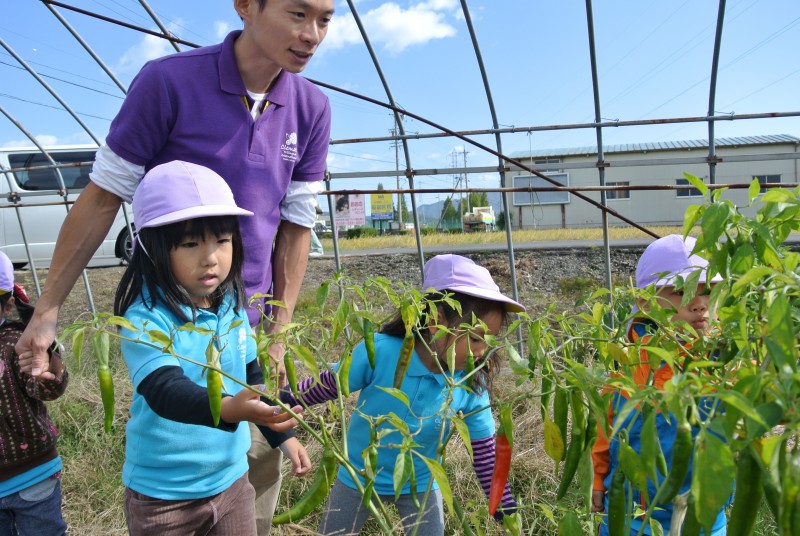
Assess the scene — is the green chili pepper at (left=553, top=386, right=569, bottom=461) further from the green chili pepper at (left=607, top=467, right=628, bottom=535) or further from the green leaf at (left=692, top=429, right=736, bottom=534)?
the green leaf at (left=692, top=429, right=736, bottom=534)

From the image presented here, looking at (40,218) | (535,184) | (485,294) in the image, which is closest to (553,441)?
(485,294)

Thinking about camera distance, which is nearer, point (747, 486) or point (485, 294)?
point (747, 486)

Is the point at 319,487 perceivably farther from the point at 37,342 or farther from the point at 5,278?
the point at 5,278

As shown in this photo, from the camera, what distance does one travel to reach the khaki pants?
6.27 feet

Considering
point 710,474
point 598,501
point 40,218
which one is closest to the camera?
point 710,474

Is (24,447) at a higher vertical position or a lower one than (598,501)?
higher

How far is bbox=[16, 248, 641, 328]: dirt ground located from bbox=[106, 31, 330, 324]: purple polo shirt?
392 centimetres

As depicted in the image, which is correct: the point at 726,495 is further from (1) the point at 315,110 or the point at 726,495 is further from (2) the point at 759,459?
(1) the point at 315,110

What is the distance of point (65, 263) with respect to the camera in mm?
1572

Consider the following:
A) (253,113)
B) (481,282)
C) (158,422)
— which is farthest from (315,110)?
(158,422)

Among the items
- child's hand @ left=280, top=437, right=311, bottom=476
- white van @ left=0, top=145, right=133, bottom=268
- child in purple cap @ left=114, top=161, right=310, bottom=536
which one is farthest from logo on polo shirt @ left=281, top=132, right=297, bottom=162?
white van @ left=0, top=145, right=133, bottom=268

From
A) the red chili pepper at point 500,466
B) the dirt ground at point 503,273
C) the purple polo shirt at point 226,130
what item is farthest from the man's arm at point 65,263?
the dirt ground at point 503,273

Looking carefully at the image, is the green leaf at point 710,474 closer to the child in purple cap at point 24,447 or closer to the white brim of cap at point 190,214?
the white brim of cap at point 190,214

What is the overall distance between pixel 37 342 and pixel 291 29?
92 cm
